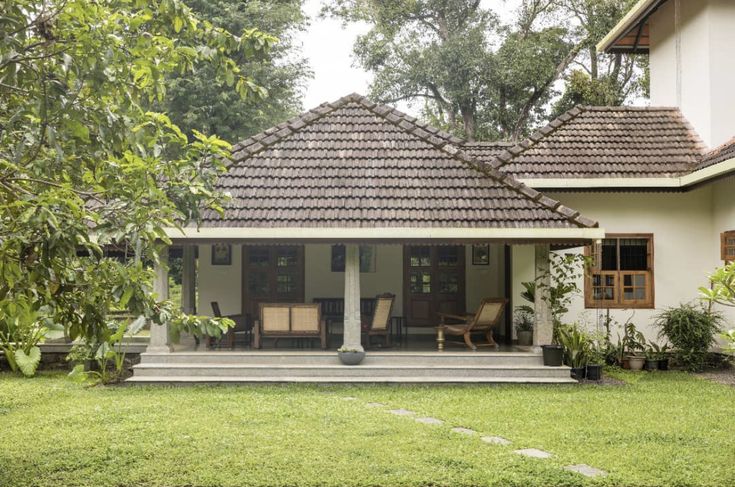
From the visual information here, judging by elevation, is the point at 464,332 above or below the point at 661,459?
above

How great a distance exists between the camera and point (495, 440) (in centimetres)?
809

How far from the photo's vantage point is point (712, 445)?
7.98 metres

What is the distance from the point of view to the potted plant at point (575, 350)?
41.2 ft

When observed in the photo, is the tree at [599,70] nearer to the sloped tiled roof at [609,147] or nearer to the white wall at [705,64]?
the white wall at [705,64]

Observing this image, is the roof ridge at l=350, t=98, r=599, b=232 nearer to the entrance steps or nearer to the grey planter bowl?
the entrance steps

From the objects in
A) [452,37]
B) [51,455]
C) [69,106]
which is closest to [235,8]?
[452,37]

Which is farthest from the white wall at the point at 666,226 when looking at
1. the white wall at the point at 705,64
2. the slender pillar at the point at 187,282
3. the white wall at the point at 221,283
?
the slender pillar at the point at 187,282

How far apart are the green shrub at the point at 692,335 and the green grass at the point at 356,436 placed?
192cm

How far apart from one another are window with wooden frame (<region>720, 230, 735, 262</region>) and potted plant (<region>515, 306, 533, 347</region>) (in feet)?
12.0

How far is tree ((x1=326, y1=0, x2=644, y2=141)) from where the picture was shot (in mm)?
27453

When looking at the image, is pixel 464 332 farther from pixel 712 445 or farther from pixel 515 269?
pixel 712 445

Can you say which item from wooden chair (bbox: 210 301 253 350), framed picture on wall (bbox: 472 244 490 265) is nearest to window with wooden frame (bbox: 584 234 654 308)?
framed picture on wall (bbox: 472 244 490 265)

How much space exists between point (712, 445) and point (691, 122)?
9.44 meters

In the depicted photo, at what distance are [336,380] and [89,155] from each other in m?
7.36
